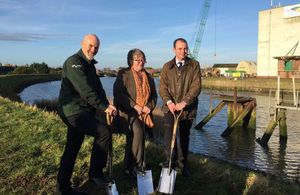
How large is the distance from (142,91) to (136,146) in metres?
0.99

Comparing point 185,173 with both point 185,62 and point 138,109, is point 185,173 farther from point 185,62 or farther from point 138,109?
point 185,62

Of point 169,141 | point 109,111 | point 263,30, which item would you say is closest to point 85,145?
point 169,141

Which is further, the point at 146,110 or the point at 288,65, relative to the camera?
the point at 288,65

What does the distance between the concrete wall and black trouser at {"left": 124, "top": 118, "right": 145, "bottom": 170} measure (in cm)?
5498

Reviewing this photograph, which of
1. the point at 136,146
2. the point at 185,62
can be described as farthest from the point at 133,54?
the point at 136,146

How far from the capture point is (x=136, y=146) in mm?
4480

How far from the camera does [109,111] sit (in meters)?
3.53

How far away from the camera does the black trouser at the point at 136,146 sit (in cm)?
447

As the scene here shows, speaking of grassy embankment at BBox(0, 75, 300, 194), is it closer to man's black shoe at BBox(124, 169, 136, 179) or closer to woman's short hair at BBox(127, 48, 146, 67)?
man's black shoe at BBox(124, 169, 136, 179)

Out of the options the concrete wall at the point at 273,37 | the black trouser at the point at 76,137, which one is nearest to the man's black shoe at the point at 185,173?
the black trouser at the point at 76,137

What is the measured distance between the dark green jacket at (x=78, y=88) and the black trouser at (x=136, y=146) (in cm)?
102

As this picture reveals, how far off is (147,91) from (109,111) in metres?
1.25

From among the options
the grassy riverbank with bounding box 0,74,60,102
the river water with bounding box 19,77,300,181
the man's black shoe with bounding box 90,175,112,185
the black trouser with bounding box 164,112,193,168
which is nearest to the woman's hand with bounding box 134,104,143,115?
the black trouser with bounding box 164,112,193,168

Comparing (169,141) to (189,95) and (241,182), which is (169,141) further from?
(241,182)
